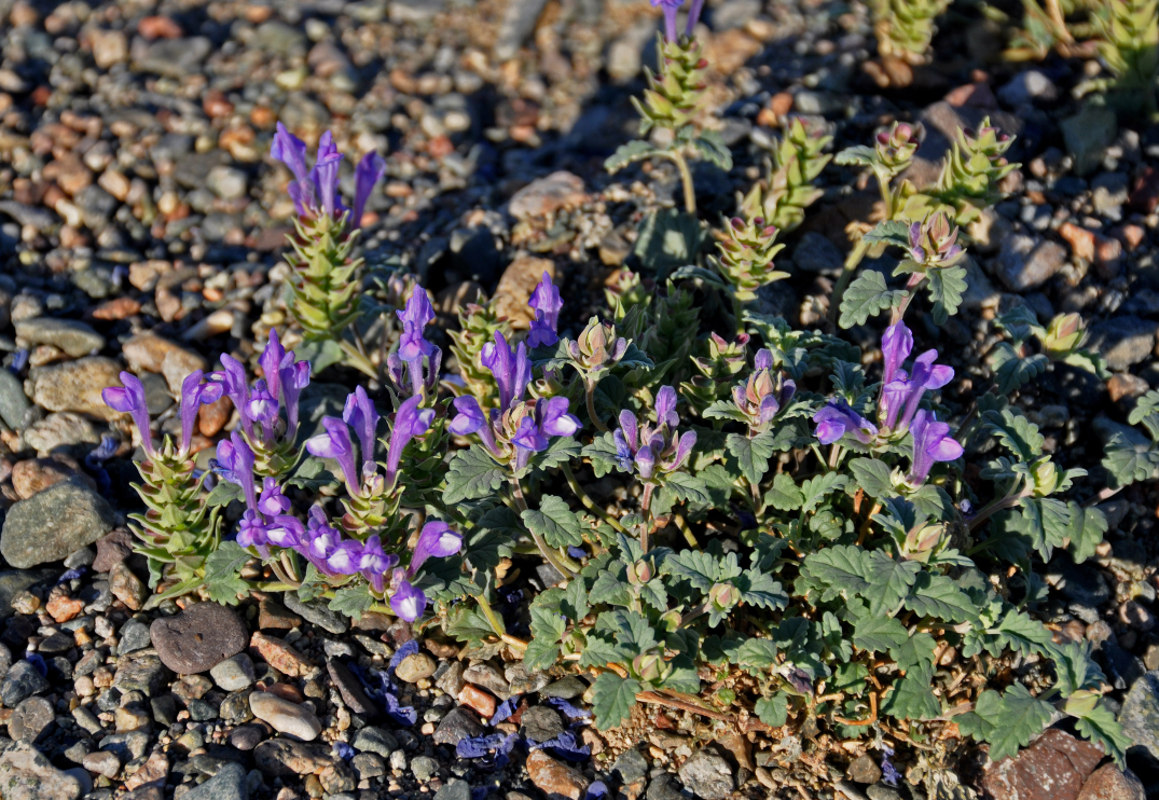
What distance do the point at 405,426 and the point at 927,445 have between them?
5.89 ft

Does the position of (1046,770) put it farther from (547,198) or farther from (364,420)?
(547,198)

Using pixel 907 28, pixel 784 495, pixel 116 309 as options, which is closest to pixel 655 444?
pixel 784 495

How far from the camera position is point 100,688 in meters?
4.03

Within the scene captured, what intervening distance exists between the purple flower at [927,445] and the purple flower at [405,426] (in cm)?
167

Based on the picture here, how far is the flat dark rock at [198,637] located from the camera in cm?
409

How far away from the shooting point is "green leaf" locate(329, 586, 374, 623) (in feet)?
12.5

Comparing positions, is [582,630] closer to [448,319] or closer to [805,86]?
[448,319]

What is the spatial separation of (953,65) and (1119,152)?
3.75 feet

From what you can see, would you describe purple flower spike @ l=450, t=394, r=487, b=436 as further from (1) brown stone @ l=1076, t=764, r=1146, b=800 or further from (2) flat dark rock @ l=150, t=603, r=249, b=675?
(1) brown stone @ l=1076, t=764, r=1146, b=800

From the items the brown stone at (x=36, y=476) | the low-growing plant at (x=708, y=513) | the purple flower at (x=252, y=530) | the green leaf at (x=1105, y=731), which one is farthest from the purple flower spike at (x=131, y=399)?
the green leaf at (x=1105, y=731)

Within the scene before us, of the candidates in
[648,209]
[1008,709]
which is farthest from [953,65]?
[1008,709]

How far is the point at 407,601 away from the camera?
3637 mm

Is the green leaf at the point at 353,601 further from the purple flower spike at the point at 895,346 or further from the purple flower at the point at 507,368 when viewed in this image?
the purple flower spike at the point at 895,346

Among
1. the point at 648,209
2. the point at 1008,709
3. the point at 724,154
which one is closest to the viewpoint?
the point at 1008,709
